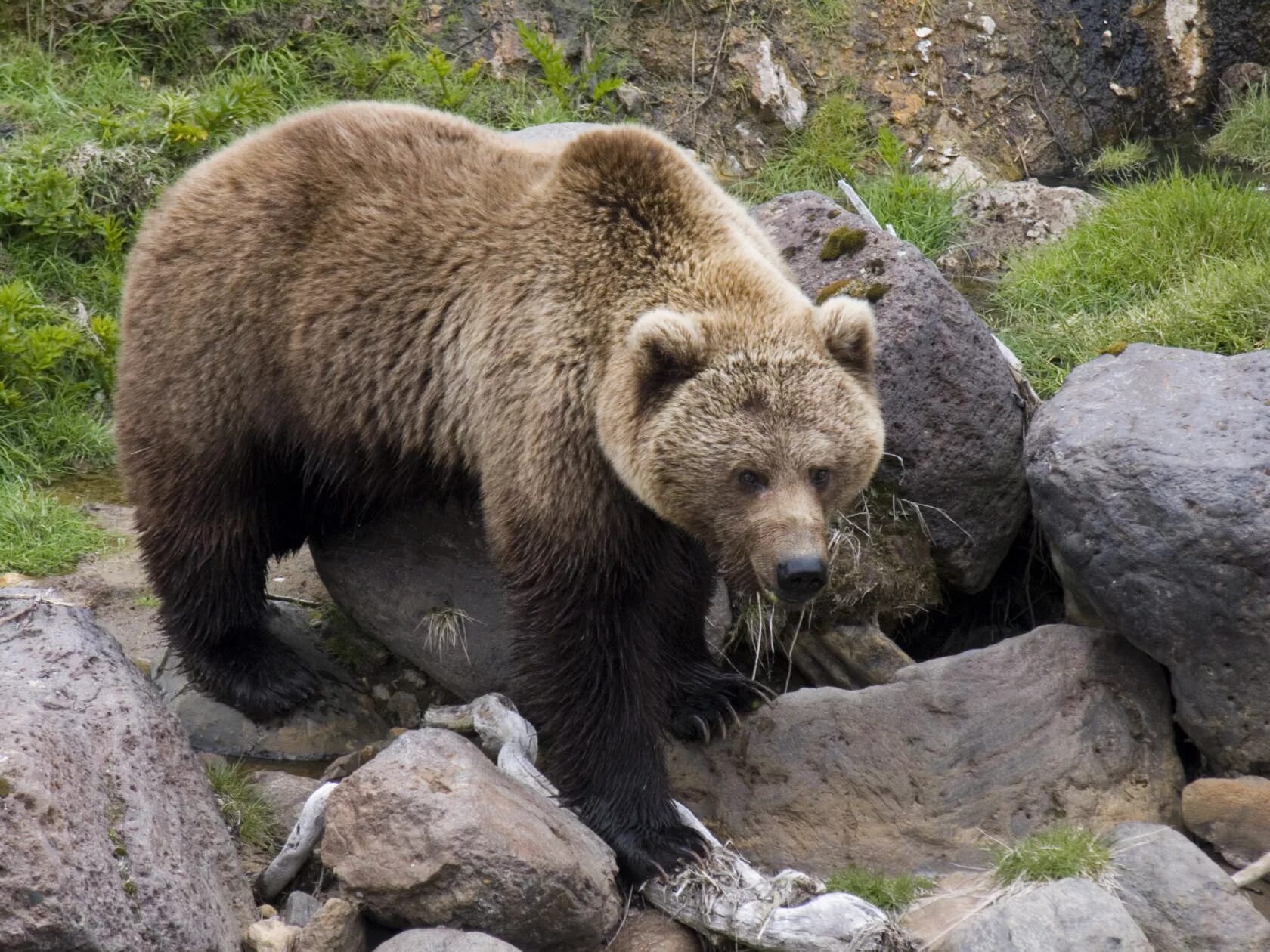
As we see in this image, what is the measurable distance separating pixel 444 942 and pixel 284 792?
1617mm

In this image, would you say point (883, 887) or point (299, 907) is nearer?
point (299, 907)

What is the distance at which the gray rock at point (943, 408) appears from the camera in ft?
21.7

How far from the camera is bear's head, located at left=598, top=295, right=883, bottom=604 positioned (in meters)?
4.97

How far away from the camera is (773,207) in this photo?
754cm

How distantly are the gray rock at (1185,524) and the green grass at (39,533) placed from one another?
4.98m

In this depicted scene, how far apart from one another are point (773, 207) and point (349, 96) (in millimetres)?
4353

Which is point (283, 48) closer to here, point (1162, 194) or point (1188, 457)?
point (1162, 194)

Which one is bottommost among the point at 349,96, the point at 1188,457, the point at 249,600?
the point at 249,600

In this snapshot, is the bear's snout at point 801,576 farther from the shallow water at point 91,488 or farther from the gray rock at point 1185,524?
the shallow water at point 91,488

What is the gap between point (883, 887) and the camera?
5.32 metres

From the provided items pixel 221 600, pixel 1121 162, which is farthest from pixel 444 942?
pixel 1121 162

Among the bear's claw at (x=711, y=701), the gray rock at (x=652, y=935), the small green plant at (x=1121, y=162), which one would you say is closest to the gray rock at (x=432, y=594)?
the bear's claw at (x=711, y=701)

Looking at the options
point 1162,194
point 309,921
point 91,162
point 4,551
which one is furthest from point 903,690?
point 91,162

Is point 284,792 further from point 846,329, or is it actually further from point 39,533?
point 846,329
